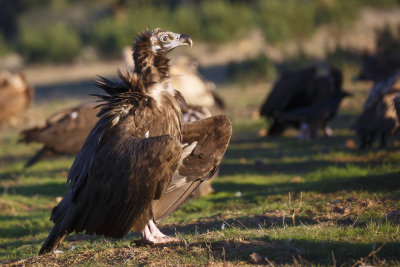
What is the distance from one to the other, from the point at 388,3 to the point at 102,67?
1874 centimetres

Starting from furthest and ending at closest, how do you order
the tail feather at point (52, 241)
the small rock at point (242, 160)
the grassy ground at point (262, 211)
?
the small rock at point (242, 160) < the tail feather at point (52, 241) < the grassy ground at point (262, 211)

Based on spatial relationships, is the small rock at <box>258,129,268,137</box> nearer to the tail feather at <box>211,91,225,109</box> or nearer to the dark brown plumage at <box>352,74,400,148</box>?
the tail feather at <box>211,91,225,109</box>

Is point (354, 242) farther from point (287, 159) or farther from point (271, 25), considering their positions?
point (271, 25)

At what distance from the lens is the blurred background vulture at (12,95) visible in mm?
18094

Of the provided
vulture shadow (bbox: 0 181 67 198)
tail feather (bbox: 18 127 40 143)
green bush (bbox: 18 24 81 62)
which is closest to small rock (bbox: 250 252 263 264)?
vulture shadow (bbox: 0 181 67 198)

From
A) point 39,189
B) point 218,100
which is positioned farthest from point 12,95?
point 39,189

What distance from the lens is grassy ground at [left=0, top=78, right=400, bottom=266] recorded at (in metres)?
4.87

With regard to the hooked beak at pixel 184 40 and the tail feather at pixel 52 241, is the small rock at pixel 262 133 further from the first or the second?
the tail feather at pixel 52 241

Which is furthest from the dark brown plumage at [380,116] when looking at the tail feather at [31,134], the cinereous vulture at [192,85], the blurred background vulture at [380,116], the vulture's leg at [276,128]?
the tail feather at [31,134]

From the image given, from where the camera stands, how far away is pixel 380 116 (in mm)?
10023

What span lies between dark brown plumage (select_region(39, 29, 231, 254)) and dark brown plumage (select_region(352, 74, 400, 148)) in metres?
4.70

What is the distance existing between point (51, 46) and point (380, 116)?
2583 cm

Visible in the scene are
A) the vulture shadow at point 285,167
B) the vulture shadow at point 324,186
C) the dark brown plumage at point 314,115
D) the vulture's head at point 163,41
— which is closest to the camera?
the vulture's head at point 163,41

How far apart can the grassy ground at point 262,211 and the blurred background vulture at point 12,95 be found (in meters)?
3.45
